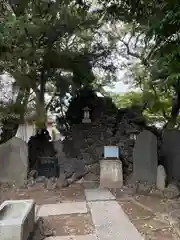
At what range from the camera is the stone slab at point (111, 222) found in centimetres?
355

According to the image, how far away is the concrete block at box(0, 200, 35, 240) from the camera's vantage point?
2.88 metres

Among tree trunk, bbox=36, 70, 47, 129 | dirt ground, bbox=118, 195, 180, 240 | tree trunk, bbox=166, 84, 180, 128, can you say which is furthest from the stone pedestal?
tree trunk, bbox=166, 84, 180, 128

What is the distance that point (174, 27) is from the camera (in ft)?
11.7

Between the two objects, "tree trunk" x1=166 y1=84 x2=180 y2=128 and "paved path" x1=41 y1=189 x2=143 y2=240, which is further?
"tree trunk" x1=166 y1=84 x2=180 y2=128

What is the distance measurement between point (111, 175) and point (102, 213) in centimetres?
202

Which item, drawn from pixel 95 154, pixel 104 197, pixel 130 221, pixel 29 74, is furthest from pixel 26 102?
pixel 130 221

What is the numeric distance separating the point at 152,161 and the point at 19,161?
10.1ft

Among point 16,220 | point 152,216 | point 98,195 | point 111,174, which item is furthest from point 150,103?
point 16,220

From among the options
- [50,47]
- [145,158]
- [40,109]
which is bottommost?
[145,158]

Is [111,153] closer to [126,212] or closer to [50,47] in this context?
[126,212]

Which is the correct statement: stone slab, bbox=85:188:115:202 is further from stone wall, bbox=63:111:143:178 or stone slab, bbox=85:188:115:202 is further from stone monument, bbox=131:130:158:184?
stone wall, bbox=63:111:143:178

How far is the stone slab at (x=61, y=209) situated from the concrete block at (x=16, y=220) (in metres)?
0.91

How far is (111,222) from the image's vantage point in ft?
13.3

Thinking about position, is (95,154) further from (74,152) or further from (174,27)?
(174,27)
